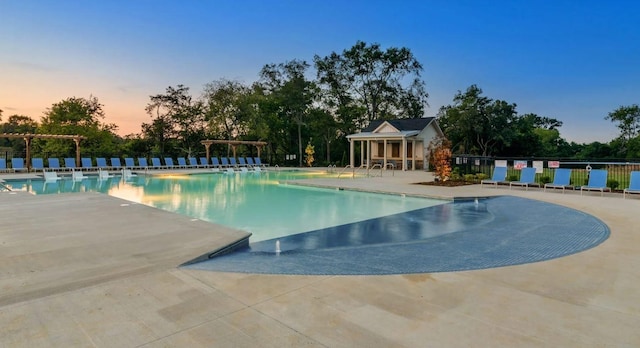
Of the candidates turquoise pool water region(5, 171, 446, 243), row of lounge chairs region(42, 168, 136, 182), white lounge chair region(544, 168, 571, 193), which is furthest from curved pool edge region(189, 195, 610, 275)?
A: row of lounge chairs region(42, 168, 136, 182)

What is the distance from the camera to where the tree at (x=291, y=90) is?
99.5 ft

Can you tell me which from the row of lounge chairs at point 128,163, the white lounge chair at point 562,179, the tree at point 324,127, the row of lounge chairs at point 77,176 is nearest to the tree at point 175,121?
the row of lounge chairs at point 128,163

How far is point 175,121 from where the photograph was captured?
27.1m

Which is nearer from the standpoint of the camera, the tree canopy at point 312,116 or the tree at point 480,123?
the tree canopy at point 312,116

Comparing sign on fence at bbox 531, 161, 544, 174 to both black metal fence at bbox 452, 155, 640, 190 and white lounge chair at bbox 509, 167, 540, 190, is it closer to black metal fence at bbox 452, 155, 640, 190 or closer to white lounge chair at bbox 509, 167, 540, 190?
black metal fence at bbox 452, 155, 640, 190

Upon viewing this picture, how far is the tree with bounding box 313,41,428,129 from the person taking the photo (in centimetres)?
3366

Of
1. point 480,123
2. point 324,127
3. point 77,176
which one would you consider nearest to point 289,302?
point 77,176

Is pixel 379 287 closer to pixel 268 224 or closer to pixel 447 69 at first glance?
pixel 268 224

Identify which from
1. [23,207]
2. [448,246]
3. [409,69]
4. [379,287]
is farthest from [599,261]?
→ [409,69]

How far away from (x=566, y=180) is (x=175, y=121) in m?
24.9

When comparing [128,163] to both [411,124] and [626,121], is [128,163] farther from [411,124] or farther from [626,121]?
[626,121]

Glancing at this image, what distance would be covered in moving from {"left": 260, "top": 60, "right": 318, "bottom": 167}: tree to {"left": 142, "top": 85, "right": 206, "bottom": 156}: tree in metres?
6.58

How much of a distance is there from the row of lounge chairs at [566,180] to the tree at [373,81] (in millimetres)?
21142

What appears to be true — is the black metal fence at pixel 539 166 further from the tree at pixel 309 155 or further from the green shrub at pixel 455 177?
the tree at pixel 309 155
